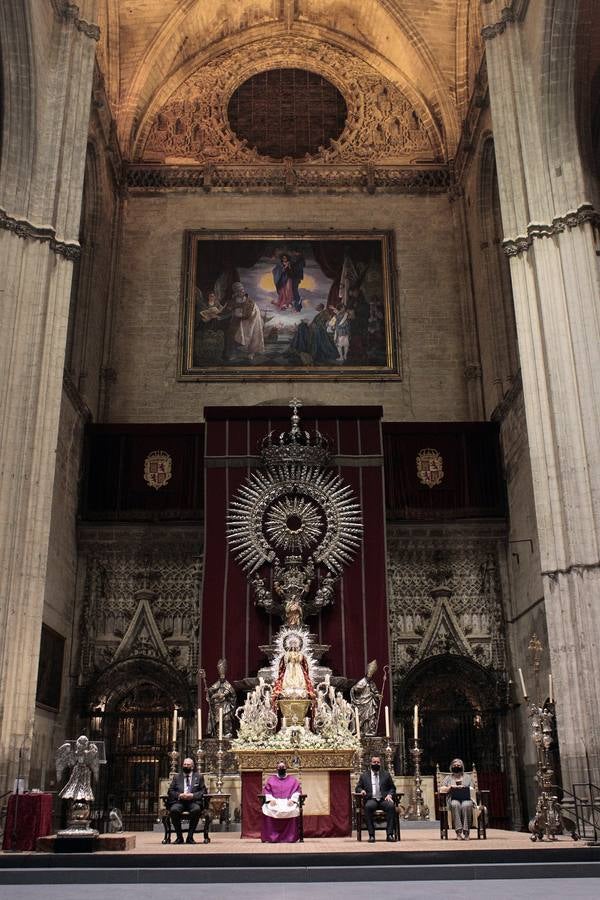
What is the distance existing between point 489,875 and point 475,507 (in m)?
10.4

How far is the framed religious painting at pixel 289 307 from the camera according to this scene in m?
19.6

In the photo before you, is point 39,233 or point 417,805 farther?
point 39,233

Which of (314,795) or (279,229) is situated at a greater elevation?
(279,229)

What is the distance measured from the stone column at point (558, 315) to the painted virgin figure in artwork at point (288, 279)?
21.3 ft

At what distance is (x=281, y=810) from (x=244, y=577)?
6670 millimetres

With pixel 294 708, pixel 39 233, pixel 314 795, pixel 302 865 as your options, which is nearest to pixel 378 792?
pixel 314 795

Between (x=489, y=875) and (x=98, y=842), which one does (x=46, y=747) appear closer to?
(x=98, y=842)

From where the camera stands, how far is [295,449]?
16.2 m

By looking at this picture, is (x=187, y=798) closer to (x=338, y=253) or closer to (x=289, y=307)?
(x=289, y=307)

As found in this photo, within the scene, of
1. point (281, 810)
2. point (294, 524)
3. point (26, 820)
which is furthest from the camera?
point (294, 524)

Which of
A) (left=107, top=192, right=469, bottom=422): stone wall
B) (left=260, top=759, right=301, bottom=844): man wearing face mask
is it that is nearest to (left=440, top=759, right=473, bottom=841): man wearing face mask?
(left=260, top=759, right=301, bottom=844): man wearing face mask

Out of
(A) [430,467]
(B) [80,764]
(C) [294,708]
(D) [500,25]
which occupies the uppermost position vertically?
→ (D) [500,25]

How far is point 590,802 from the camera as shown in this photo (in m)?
10.5

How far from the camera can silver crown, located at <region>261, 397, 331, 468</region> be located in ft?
53.3
